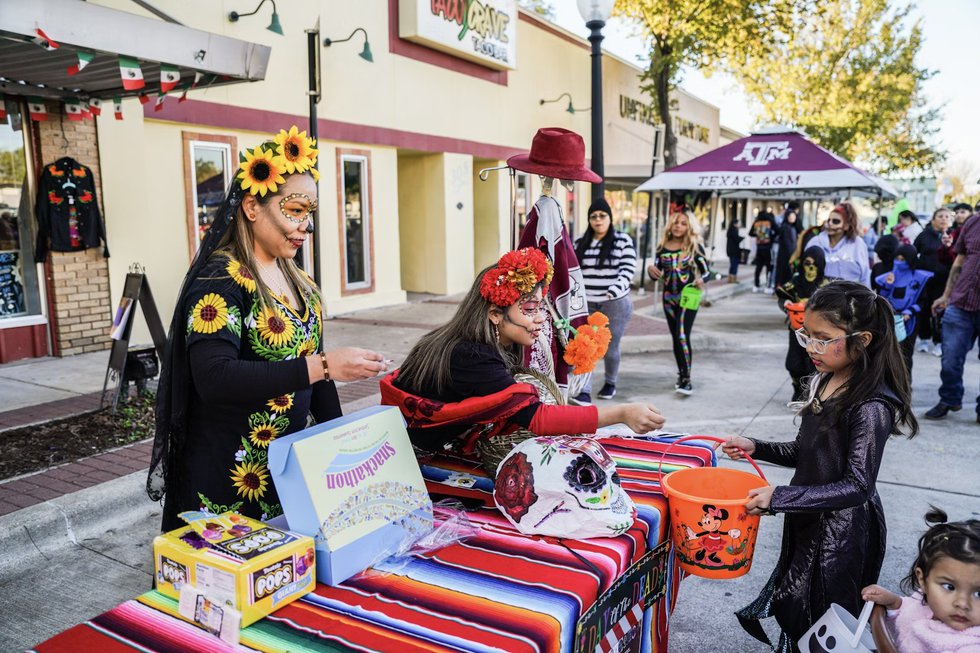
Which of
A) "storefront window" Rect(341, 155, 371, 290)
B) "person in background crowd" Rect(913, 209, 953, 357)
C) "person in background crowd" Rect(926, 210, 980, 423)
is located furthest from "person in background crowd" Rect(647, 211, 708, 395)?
"storefront window" Rect(341, 155, 371, 290)

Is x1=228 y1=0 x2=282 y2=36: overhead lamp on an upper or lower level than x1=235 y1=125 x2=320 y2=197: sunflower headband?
upper

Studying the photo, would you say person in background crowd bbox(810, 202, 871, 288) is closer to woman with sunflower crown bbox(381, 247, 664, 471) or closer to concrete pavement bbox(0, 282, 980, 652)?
concrete pavement bbox(0, 282, 980, 652)

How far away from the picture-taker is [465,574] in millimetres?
1874

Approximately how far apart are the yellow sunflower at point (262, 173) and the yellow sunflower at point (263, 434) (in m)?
0.63

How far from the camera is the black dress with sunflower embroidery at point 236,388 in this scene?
6.43ft

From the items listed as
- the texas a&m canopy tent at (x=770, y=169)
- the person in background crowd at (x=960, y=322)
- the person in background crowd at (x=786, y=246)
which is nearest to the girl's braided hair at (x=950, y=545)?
the person in background crowd at (x=960, y=322)

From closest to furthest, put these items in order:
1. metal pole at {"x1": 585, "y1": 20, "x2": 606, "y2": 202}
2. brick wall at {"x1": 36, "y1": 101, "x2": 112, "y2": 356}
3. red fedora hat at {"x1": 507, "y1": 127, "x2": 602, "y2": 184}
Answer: red fedora hat at {"x1": 507, "y1": 127, "x2": 602, "y2": 184}, brick wall at {"x1": 36, "y1": 101, "x2": 112, "y2": 356}, metal pole at {"x1": 585, "y1": 20, "x2": 606, "y2": 202}

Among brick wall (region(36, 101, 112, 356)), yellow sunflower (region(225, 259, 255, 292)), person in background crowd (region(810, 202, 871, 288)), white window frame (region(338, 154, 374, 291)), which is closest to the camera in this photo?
yellow sunflower (region(225, 259, 255, 292))

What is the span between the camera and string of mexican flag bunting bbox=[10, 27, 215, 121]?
4838 millimetres

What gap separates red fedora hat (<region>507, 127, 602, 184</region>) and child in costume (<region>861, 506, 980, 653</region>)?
2993mm

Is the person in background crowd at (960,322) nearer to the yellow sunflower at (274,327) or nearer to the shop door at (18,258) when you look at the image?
the yellow sunflower at (274,327)

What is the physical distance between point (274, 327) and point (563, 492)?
0.97m

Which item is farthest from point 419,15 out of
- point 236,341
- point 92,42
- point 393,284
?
point 236,341

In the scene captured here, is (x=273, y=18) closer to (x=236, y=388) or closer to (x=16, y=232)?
(x=16, y=232)
